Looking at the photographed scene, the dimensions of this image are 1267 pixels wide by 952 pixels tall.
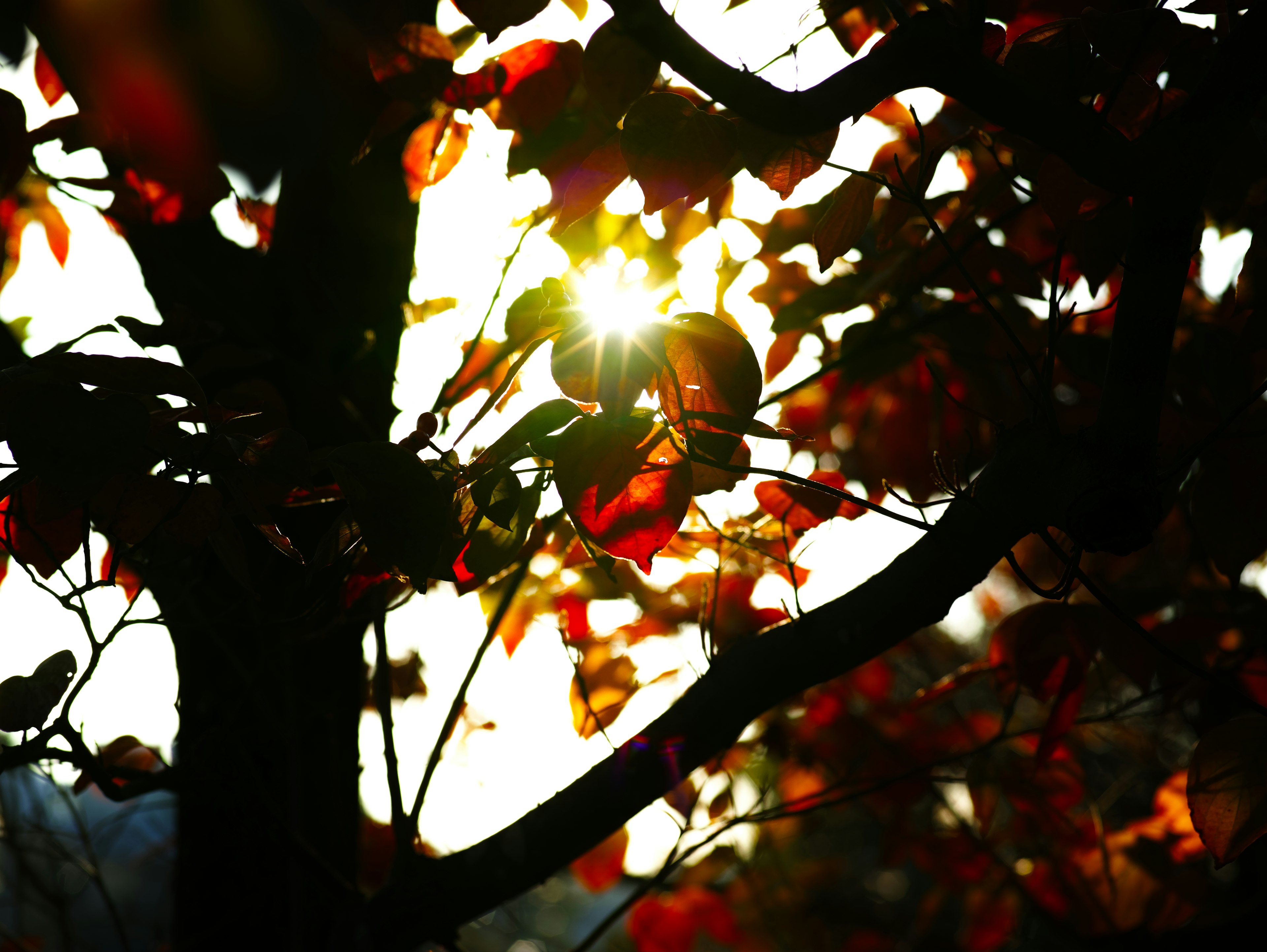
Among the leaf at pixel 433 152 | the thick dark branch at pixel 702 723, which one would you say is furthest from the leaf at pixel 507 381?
the leaf at pixel 433 152

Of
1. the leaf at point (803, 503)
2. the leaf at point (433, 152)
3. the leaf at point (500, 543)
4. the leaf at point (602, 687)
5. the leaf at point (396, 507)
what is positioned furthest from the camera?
the leaf at point (602, 687)

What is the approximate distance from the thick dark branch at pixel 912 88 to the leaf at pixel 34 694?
0.58 m

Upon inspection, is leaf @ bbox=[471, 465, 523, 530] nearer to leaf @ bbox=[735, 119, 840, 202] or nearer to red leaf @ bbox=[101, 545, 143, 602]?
leaf @ bbox=[735, 119, 840, 202]

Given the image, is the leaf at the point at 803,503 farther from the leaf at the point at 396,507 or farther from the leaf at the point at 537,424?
the leaf at the point at 396,507

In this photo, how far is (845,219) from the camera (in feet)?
2.24

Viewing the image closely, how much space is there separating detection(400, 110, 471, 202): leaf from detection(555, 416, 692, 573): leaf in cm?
55

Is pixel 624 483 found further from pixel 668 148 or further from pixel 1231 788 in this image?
pixel 1231 788

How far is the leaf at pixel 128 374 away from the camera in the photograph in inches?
19.8

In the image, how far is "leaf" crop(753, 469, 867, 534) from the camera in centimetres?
82

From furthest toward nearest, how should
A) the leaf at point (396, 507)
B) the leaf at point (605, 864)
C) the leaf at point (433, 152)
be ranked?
1. the leaf at point (605, 864)
2. the leaf at point (433, 152)
3. the leaf at point (396, 507)

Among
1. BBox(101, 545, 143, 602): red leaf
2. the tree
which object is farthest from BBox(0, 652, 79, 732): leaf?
BBox(101, 545, 143, 602): red leaf

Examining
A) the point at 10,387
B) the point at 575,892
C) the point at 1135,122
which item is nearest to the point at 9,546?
the point at 10,387

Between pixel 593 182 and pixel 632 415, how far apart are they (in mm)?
257

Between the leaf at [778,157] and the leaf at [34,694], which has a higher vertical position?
the leaf at [778,157]
